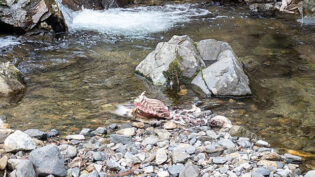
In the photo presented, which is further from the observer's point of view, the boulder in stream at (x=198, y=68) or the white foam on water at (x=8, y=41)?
the white foam on water at (x=8, y=41)

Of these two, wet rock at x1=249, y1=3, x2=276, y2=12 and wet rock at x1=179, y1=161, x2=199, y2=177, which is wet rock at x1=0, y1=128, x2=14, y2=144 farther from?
wet rock at x1=249, y1=3, x2=276, y2=12

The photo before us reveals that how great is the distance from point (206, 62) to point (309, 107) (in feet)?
7.92

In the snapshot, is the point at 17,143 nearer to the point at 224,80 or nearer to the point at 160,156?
the point at 160,156

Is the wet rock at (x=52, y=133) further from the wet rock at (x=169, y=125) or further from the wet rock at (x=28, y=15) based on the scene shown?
the wet rock at (x=28, y=15)

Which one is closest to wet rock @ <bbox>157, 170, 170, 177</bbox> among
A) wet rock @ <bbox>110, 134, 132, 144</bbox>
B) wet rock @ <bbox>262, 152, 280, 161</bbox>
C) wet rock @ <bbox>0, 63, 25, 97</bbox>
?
wet rock @ <bbox>110, 134, 132, 144</bbox>

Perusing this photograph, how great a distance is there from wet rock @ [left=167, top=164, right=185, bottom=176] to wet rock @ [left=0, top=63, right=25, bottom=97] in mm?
3737

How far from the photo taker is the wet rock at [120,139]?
4254mm

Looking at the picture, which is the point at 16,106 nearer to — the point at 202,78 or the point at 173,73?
the point at 173,73

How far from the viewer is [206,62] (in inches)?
285

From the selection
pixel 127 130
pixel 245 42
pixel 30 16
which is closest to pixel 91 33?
pixel 30 16

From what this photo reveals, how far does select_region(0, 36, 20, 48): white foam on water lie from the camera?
909 centimetres

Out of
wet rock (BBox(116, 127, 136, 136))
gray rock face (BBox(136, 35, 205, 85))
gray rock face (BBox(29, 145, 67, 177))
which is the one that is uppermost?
gray rock face (BBox(136, 35, 205, 85))

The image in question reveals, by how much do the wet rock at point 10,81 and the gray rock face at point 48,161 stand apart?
9.68 ft

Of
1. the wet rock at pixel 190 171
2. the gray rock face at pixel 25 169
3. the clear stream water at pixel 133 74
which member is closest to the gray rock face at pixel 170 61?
the clear stream water at pixel 133 74
